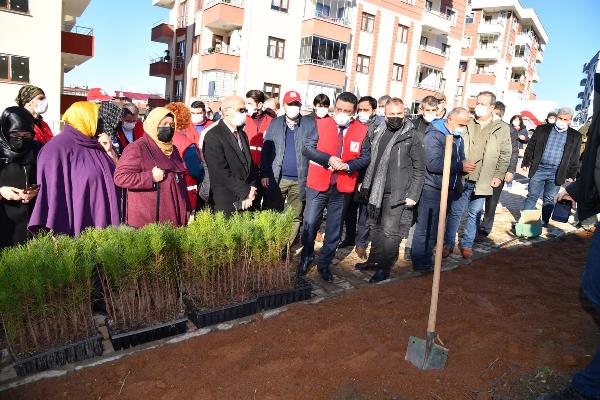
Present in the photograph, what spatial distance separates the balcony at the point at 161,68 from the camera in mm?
33438

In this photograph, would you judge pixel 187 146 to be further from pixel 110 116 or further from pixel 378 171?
pixel 378 171

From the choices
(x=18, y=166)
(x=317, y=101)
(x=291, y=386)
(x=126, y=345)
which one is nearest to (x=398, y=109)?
(x=317, y=101)

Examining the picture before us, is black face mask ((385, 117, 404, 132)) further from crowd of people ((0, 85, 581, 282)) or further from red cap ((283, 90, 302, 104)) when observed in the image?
red cap ((283, 90, 302, 104))

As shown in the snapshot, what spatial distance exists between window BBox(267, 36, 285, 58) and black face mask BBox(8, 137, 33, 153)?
935 inches

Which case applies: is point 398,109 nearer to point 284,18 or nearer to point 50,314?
point 50,314

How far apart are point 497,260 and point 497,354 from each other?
122 inches

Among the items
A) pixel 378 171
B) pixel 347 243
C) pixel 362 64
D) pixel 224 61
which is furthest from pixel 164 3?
pixel 378 171

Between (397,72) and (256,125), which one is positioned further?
(397,72)

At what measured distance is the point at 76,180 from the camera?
3.94 meters

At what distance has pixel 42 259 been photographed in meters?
2.91

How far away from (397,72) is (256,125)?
29325 mm

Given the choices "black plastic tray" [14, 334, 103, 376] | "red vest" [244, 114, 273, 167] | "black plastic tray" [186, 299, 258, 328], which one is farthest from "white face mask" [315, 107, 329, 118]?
"black plastic tray" [14, 334, 103, 376]

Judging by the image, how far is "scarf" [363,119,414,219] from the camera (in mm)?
4938

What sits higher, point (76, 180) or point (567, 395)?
point (76, 180)
